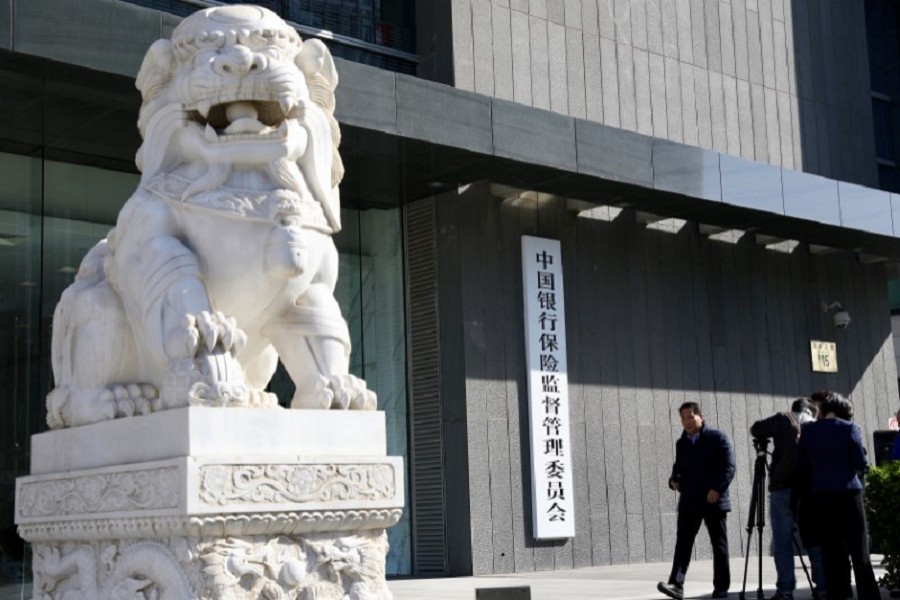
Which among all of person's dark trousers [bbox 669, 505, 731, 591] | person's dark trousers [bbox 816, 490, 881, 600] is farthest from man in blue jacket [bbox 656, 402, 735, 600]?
person's dark trousers [bbox 816, 490, 881, 600]

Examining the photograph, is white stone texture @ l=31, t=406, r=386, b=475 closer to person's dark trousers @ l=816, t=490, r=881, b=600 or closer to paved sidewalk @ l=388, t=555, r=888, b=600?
paved sidewalk @ l=388, t=555, r=888, b=600

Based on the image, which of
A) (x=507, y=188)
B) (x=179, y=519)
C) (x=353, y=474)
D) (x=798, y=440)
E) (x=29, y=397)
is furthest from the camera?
(x=507, y=188)

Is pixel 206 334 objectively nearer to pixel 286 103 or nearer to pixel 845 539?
pixel 286 103

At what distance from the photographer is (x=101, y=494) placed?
17.3ft

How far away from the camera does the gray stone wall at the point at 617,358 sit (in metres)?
13.9

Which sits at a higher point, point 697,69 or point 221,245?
point 697,69

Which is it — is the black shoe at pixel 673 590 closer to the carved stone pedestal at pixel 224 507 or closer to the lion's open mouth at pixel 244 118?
the carved stone pedestal at pixel 224 507

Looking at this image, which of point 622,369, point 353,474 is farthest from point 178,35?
point 622,369

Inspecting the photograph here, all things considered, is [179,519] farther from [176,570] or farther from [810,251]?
[810,251]

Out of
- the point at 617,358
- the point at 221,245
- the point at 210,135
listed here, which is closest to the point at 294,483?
the point at 221,245

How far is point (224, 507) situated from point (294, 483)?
12.5 inches

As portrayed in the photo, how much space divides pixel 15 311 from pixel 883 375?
12.4m

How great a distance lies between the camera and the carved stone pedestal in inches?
193

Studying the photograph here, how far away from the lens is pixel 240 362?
566cm
